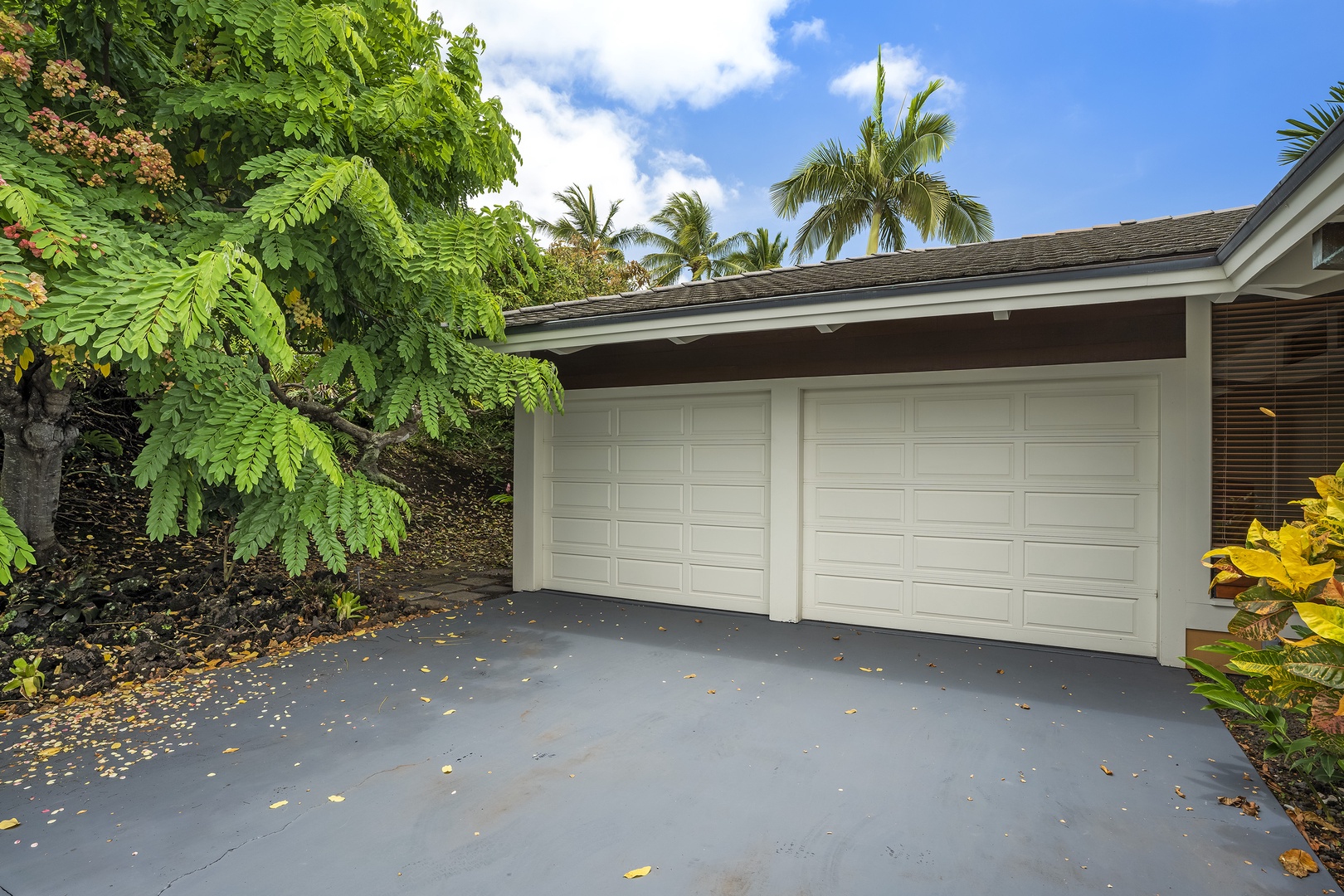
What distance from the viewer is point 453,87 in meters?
4.91

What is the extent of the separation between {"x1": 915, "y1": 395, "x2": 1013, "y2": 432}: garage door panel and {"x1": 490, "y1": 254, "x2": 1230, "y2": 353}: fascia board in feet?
3.32

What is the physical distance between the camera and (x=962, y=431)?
17.1ft

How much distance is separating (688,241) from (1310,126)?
66.0ft

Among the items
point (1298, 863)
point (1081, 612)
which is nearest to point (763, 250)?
point (1081, 612)

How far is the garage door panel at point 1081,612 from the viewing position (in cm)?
473

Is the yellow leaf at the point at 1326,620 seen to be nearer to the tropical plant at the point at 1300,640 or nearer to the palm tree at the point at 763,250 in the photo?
the tropical plant at the point at 1300,640

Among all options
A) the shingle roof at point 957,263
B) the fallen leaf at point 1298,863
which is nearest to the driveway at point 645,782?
the fallen leaf at point 1298,863

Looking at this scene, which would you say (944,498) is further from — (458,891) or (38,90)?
(38,90)

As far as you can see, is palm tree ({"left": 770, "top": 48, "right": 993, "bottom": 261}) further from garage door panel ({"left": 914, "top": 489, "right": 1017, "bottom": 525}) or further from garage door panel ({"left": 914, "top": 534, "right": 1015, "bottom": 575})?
garage door panel ({"left": 914, "top": 534, "right": 1015, "bottom": 575})

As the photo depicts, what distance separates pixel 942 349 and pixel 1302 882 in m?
3.59

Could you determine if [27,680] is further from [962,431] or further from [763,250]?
[763,250]

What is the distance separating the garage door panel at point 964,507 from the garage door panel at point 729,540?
4.36 feet

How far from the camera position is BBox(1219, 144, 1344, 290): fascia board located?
2.45 meters

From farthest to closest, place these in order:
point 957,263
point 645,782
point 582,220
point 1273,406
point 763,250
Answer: point 582,220 → point 763,250 → point 957,263 → point 1273,406 → point 645,782
